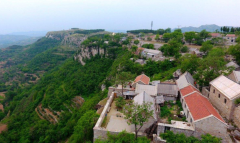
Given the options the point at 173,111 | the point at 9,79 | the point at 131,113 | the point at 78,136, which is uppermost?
the point at 131,113

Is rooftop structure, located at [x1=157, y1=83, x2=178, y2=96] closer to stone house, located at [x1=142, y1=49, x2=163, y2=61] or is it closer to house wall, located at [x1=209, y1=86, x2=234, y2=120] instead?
house wall, located at [x1=209, y1=86, x2=234, y2=120]

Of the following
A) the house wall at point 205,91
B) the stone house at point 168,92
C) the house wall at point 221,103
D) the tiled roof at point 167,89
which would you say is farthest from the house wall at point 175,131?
the house wall at point 205,91

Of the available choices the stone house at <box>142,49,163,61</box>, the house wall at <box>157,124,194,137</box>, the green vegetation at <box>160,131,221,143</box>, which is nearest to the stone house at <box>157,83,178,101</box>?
the house wall at <box>157,124,194,137</box>

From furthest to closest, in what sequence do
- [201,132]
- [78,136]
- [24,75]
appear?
1. [24,75]
2. [78,136]
3. [201,132]

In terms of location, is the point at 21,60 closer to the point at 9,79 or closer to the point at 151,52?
the point at 9,79

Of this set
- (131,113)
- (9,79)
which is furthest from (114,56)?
(9,79)

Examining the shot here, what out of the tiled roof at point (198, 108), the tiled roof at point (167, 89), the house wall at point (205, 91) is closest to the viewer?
the tiled roof at point (198, 108)

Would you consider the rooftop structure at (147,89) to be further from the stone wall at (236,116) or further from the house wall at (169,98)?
the stone wall at (236,116)
